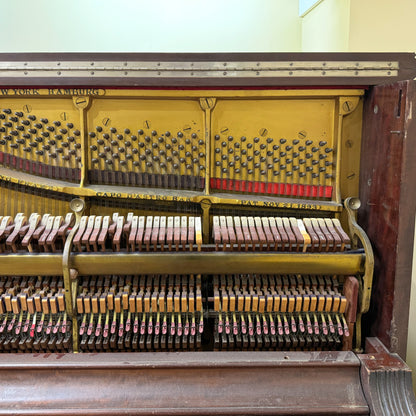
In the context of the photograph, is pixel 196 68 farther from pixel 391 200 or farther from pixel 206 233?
pixel 391 200

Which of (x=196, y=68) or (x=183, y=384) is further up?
(x=196, y=68)

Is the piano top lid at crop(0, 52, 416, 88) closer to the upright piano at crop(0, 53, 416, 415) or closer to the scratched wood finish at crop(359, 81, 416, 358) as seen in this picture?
the upright piano at crop(0, 53, 416, 415)

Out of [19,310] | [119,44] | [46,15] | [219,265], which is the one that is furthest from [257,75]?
[46,15]

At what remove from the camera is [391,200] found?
1587mm

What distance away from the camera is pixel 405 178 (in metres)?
1.52

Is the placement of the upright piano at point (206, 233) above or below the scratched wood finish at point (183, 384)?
above

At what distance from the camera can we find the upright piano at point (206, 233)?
149cm

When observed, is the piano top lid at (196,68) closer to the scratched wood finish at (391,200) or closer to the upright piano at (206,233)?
the upright piano at (206,233)

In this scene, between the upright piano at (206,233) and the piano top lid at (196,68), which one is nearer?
the upright piano at (206,233)

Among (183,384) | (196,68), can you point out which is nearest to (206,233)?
(183,384)

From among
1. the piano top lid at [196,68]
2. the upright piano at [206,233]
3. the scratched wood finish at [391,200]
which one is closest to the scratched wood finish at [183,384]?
the upright piano at [206,233]

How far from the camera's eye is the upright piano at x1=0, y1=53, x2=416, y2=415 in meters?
1.49

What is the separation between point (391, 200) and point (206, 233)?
941 millimetres

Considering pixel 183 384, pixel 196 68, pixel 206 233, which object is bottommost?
pixel 183 384
